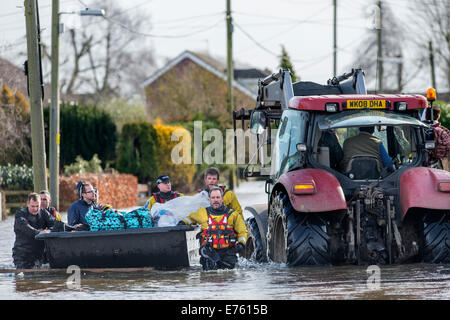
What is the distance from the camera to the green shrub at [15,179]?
3191 cm

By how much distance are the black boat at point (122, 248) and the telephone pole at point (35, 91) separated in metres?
10.3

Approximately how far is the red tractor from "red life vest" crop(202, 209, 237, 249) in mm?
491

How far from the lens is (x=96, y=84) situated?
217 feet

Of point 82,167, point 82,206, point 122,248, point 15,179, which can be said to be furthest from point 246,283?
point 82,167

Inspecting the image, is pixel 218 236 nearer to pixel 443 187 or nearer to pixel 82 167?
pixel 443 187

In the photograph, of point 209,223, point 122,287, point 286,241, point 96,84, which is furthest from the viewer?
point 96,84

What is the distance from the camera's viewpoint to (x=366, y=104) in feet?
39.7

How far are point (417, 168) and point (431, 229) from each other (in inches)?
29.4

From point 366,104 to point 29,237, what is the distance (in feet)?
17.4

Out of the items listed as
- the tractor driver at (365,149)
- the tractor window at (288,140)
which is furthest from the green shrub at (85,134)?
the tractor driver at (365,149)

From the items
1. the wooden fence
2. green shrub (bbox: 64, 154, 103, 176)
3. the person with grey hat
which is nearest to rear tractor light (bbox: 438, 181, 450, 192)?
the person with grey hat

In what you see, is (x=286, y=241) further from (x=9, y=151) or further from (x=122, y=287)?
(x=9, y=151)

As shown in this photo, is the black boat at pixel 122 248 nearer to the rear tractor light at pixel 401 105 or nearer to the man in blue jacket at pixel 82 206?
the man in blue jacket at pixel 82 206
